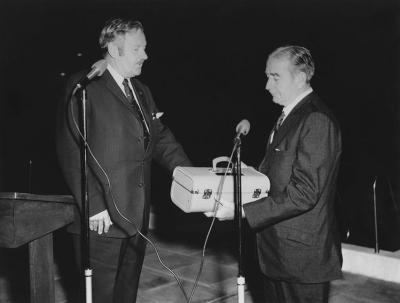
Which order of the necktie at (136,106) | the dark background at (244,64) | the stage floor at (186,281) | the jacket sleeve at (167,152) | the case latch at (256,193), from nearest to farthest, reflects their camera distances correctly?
the case latch at (256,193), the necktie at (136,106), the jacket sleeve at (167,152), the stage floor at (186,281), the dark background at (244,64)

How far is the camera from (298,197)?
2230 mm

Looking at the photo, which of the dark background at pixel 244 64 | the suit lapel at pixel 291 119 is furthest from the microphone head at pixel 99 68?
the dark background at pixel 244 64

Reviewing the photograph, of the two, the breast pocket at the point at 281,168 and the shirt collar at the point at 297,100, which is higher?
the shirt collar at the point at 297,100

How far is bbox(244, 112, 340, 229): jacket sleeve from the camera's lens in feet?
7.27

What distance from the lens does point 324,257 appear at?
234cm

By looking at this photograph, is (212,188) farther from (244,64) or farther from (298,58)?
(244,64)

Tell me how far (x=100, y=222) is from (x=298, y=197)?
111 centimetres

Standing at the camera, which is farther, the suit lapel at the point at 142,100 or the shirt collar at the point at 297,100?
the suit lapel at the point at 142,100

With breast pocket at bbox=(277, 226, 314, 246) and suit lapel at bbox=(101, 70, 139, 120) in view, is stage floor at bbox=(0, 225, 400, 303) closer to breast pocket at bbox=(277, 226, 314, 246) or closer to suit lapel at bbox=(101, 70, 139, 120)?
breast pocket at bbox=(277, 226, 314, 246)

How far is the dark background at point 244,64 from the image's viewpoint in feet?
21.8

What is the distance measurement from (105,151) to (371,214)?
19.3 feet

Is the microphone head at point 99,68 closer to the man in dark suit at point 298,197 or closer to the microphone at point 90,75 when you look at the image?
the microphone at point 90,75

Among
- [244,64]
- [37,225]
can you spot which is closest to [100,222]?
[37,225]

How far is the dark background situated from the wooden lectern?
12.7 feet
